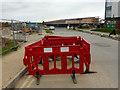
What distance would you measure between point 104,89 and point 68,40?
381cm

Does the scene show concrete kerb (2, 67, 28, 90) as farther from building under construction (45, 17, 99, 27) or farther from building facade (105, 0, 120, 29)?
building under construction (45, 17, 99, 27)

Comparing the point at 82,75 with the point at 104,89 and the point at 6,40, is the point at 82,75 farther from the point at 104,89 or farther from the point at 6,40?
the point at 6,40

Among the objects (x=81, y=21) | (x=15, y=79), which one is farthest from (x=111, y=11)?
(x=15, y=79)

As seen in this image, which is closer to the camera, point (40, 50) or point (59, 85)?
point (59, 85)

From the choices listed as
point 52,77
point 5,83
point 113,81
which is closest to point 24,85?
point 5,83

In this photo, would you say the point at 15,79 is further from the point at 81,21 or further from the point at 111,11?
the point at 81,21

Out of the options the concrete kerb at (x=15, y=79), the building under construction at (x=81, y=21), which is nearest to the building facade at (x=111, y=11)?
the building under construction at (x=81, y=21)

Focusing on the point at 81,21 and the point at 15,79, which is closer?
the point at 15,79

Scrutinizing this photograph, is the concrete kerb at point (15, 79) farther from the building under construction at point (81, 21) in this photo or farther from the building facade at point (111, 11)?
the building under construction at point (81, 21)

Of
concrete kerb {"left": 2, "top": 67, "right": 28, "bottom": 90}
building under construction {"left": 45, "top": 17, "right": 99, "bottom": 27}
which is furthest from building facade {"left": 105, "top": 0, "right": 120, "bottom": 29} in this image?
concrete kerb {"left": 2, "top": 67, "right": 28, "bottom": 90}

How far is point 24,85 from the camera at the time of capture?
4.02 m

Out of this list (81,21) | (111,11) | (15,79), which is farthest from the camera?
(81,21)

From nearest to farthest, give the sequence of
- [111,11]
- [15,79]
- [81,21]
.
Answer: [15,79] < [111,11] < [81,21]

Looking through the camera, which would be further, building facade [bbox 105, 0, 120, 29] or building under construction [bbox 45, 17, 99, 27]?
building under construction [bbox 45, 17, 99, 27]
